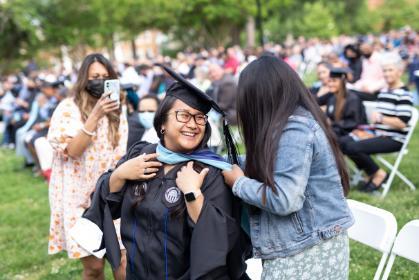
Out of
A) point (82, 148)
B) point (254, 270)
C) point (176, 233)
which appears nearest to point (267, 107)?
point (176, 233)

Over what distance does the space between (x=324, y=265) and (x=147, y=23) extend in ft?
149

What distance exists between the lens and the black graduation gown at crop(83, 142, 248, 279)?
229 cm

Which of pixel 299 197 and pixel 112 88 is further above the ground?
pixel 112 88

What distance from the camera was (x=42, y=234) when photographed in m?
6.48

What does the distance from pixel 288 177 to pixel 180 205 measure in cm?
55

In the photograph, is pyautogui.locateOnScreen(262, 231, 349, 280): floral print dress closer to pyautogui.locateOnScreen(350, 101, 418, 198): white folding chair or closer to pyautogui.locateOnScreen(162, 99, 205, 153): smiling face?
pyautogui.locateOnScreen(162, 99, 205, 153): smiling face

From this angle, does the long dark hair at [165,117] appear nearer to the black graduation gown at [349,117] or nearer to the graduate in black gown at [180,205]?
the graduate in black gown at [180,205]

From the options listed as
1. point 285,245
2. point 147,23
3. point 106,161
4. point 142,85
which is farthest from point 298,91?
point 147,23

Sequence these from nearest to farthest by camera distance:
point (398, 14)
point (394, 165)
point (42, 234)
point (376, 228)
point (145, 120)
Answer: point (376, 228)
point (145, 120)
point (42, 234)
point (394, 165)
point (398, 14)

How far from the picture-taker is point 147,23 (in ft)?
151

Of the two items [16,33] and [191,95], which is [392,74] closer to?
[191,95]

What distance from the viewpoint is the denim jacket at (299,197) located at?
2.16 metres

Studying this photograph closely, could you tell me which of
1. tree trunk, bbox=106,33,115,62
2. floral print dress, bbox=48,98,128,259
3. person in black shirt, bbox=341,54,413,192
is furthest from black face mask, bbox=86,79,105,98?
tree trunk, bbox=106,33,115,62

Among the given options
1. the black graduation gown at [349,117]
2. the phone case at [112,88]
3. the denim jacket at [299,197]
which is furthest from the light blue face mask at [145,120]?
the denim jacket at [299,197]
